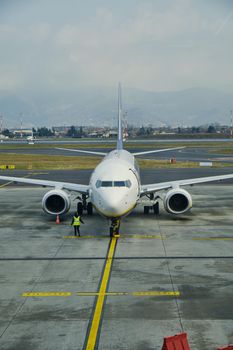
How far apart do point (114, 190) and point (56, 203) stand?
7.25 metres

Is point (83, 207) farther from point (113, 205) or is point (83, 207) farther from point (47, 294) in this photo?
point (47, 294)

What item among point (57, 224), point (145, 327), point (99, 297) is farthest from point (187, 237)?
point (145, 327)

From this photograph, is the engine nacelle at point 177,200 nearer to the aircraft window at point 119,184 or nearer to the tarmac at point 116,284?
the tarmac at point 116,284

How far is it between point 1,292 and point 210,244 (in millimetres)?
12002

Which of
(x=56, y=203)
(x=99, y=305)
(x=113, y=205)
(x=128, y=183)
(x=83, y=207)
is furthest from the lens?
(x=83, y=207)

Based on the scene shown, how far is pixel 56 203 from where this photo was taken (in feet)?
114

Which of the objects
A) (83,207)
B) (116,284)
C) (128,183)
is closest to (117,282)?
(116,284)

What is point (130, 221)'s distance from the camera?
111 ft

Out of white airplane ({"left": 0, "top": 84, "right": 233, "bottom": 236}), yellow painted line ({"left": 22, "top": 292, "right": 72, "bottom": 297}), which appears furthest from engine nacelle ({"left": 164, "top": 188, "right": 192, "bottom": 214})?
yellow painted line ({"left": 22, "top": 292, "right": 72, "bottom": 297})

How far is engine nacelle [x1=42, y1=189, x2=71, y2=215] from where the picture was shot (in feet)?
112

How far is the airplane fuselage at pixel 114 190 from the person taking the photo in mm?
28047

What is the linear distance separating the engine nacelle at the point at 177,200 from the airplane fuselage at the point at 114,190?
284cm

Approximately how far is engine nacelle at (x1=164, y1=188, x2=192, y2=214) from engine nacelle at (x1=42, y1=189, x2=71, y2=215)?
6.64m

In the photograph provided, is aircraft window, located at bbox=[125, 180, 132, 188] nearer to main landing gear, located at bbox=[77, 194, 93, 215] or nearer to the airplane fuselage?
the airplane fuselage
